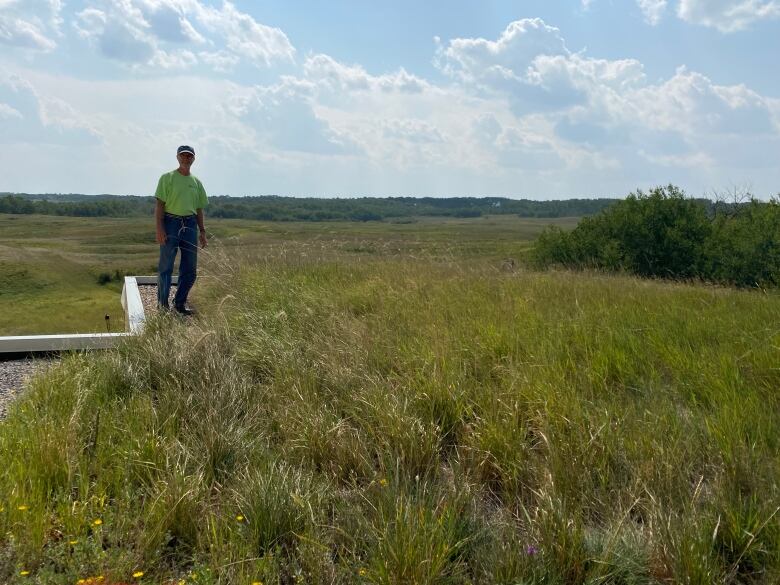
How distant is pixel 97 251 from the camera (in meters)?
77.4

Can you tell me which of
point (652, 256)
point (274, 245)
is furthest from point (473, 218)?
point (274, 245)

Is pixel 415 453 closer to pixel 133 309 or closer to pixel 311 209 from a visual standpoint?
pixel 133 309

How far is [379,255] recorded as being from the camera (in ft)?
41.8

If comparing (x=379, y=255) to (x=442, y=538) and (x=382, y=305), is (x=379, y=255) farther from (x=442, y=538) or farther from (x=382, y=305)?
(x=442, y=538)

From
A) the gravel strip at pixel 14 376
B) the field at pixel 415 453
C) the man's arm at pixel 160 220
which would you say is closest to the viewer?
the field at pixel 415 453

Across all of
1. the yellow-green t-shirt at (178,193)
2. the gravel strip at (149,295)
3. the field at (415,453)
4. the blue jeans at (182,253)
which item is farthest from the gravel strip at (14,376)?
the gravel strip at (149,295)

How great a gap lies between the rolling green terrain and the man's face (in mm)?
2422

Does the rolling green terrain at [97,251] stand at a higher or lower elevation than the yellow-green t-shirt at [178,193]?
lower

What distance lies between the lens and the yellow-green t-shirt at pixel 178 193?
859 cm

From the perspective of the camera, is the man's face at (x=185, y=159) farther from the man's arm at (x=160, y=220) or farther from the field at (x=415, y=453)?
the field at (x=415, y=453)

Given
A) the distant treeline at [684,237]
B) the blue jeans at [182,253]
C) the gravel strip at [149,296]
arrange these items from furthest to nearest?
the distant treeline at [684,237] → the gravel strip at [149,296] → the blue jeans at [182,253]

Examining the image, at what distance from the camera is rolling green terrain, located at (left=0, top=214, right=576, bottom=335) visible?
13070 millimetres

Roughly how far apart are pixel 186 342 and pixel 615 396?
3.81 m

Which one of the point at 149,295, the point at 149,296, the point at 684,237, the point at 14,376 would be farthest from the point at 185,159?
the point at 684,237
